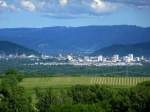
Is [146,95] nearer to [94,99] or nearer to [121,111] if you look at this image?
[121,111]

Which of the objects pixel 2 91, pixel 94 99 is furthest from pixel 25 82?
pixel 94 99

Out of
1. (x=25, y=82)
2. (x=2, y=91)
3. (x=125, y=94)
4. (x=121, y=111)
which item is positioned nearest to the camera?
(x=121, y=111)

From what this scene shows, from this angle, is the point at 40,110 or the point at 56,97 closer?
the point at 40,110

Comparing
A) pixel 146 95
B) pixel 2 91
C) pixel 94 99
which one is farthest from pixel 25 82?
pixel 146 95

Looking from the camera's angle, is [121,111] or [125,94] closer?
[121,111]

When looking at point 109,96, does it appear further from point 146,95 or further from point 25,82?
point 25,82

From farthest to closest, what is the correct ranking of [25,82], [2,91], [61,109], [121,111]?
Answer: [25,82], [2,91], [121,111], [61,109]
